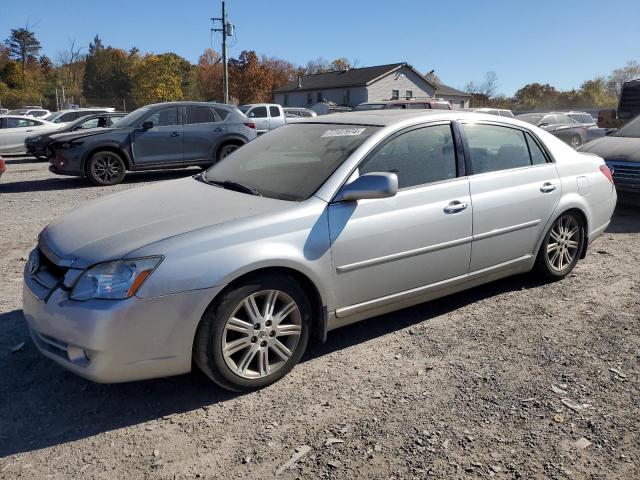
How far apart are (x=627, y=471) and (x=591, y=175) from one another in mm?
3289

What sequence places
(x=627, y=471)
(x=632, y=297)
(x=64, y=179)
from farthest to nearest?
(x=64, y=179), (x=632, y=297), (x=627, y=471)

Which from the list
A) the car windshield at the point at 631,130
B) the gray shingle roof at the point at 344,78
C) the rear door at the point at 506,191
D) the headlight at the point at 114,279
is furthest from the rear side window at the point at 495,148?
the gray shingle roof at the point at 344,78

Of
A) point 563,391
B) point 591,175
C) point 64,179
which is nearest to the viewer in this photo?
point 563,391

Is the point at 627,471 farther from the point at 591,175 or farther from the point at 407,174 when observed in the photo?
the point at 591,175

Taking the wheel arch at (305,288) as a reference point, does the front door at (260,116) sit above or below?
above

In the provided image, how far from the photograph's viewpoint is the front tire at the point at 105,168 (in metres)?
11.4

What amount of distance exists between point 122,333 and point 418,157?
2359 mm

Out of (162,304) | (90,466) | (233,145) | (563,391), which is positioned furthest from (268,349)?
(233,145)

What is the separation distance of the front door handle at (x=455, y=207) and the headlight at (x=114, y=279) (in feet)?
6.90

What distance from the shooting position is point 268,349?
10.9ft

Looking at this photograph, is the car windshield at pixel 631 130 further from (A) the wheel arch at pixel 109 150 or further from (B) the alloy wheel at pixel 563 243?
(A) the wheel arch at pixel 109 150

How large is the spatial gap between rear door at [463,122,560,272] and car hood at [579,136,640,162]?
3.82 m

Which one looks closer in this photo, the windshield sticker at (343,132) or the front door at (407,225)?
the front door at (407,225)

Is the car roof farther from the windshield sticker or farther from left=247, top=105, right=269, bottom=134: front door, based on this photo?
left=247, top=105, right=269, bottom=134: front door
